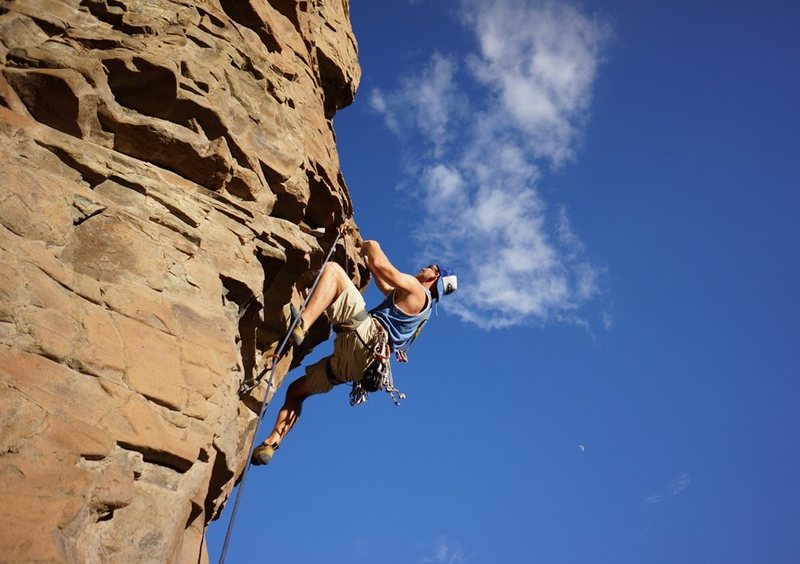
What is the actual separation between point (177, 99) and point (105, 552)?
421 centimetres

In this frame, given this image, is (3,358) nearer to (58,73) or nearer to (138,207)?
(138,207)

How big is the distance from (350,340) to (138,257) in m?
2.92

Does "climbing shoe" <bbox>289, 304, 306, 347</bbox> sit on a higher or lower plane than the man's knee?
lower

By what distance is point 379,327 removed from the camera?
7508mm

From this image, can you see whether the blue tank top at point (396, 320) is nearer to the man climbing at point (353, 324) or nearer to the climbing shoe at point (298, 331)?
the man climbing at point (353, 324)

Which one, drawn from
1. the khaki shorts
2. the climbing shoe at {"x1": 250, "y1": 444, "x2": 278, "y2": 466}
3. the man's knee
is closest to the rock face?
the climbing shoe at {"x1": 250, "y1": 444, "x2": 278, "y2": 466}

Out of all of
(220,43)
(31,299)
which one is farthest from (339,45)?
(31,299)

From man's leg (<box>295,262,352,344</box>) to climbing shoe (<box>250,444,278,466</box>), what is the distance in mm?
1410

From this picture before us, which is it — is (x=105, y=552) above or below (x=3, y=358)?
below

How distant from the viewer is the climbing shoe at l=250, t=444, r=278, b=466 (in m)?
6.93

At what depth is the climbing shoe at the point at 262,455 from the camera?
22.7ft

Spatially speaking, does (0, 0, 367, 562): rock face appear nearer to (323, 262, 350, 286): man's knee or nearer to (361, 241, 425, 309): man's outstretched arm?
(323, 262, 350, 286): man's knee

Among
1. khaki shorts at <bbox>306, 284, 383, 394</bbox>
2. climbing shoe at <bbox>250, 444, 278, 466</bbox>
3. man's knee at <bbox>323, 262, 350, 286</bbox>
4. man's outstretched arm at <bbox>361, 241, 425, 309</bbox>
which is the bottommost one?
climbing shoe at <bbox>250, 444, 278, 466</bbox>

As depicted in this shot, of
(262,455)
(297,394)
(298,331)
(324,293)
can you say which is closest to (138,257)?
(298,331)
